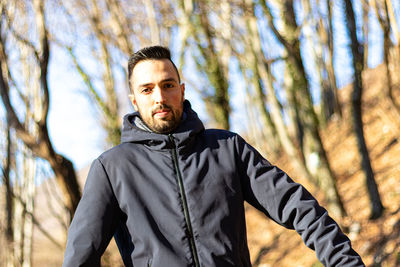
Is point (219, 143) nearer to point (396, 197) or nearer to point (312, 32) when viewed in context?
point (396, 197)

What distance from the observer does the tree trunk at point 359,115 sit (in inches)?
246

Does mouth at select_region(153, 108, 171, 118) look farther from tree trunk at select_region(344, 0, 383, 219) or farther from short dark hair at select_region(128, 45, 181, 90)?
tree trunk at select_region(344, 0, 383, 219)

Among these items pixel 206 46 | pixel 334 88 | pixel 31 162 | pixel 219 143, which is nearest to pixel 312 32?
pixel 334 88

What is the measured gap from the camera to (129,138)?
7.18 feet

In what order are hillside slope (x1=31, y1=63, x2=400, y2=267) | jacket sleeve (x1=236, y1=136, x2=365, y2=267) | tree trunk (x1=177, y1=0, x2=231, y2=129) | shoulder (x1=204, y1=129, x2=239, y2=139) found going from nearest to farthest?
jacket sleeve (x1=236, y1=136, x2=365, y2=267) → shoulder (x1=204, y1=129, x2=239, y2=139) → hillside slope (x1=31, y1=63, x2=400, y2=267) → tree trunk (x1=177, y1=0, x2=231, y2=129)

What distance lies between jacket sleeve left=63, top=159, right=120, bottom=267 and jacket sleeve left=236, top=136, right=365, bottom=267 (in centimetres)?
59

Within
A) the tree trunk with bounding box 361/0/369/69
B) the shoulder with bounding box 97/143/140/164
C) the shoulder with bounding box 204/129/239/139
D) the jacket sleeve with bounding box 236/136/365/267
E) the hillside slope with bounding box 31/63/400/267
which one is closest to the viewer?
the jacket sleeve with bounding box 236/136/365/267

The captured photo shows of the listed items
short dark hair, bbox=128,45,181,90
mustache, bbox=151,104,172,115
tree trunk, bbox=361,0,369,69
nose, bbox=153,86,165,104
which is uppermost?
tree trunk, bbox=361,0,369,69

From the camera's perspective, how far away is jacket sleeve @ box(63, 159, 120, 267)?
1906 mm

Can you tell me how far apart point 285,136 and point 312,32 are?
6863mm

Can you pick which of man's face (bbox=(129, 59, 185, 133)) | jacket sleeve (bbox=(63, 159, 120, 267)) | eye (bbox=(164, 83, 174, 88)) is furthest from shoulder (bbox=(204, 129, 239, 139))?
jacket sleeve (bbox=(63, 159, 120, 267))

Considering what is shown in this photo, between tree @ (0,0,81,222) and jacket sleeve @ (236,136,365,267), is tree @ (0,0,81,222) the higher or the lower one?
the higher one

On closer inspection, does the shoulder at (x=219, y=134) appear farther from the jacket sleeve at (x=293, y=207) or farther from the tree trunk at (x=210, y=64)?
the tree trunk at (x=210, y=64)

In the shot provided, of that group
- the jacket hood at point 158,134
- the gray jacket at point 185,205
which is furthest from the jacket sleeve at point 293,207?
the jacket hood at point 158,134
